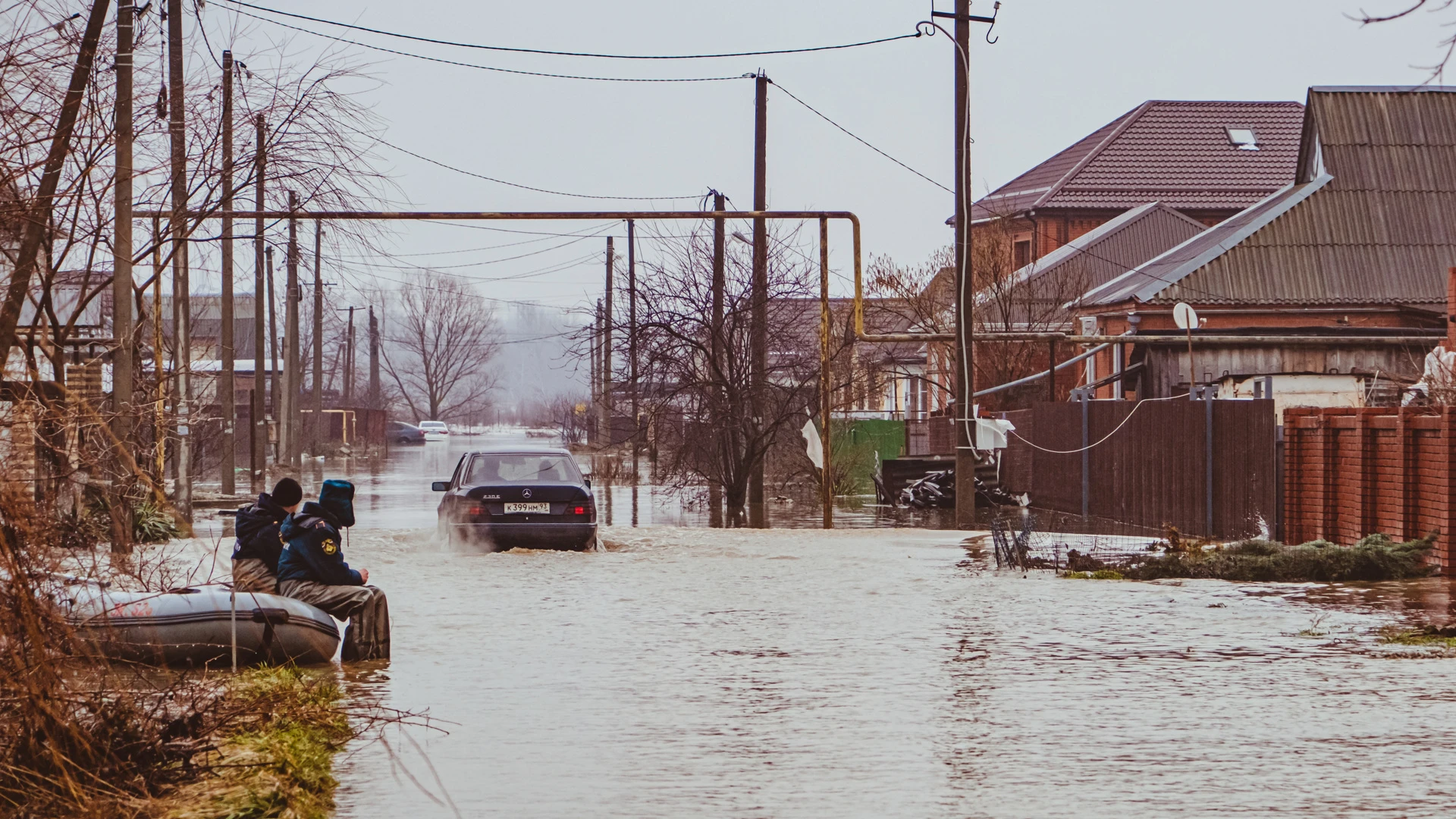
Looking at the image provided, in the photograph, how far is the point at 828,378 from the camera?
78.9 ft

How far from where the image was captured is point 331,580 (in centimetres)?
1139

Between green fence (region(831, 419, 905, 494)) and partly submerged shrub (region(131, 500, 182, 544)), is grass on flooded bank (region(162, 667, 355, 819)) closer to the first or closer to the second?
partly submerged shrub (region(131, 500, 182, 544))

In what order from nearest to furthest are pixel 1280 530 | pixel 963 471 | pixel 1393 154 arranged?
pixel 1280 530, pixel 963 471, pixel 1393 154

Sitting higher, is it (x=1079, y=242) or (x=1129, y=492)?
(x=1079, y=242)

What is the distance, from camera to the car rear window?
20.1m

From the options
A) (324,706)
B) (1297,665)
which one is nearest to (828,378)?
(1297,665)

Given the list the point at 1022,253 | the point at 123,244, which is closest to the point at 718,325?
the point at 123,244

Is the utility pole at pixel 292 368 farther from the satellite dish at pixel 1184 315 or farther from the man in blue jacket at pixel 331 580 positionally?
the man in blue jacket at pixel 331 580

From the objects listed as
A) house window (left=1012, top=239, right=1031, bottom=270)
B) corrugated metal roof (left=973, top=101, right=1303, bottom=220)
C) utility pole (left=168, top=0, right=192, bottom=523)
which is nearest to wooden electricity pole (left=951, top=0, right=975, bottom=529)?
utility pole (left=168, top=0, right=192, bottom=523)

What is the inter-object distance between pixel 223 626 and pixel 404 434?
3350 inches

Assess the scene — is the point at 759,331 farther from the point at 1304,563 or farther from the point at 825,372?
the point at 1304,563

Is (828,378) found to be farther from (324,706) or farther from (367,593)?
(324,706)

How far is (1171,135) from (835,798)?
57.8m

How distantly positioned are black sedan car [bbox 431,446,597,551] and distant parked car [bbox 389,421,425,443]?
74.9 metres
